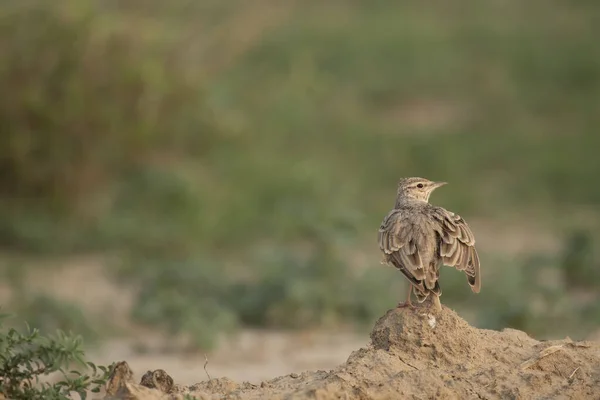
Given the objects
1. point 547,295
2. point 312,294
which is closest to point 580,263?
point 547,295

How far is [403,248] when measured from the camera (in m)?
5.87

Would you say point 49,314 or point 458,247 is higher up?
point 49,314

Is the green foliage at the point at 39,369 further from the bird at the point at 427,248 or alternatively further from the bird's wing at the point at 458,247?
the bird's wing at the point at 458,247

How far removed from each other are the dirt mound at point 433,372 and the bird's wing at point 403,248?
0.21 meters

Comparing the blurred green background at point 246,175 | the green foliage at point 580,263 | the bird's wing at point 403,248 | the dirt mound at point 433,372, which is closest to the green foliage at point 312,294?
the blurred green background at point 246,175

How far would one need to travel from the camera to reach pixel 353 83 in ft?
70.3

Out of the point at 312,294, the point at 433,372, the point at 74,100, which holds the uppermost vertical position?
the point at 74,100

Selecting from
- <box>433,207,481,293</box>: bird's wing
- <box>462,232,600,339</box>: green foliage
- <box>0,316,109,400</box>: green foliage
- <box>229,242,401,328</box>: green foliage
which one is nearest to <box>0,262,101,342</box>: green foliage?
<box>229,242,401,328</box>: green foliage

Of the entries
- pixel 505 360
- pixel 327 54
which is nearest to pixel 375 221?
pixel 327 54

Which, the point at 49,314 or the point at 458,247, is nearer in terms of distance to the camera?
the point at 458,247

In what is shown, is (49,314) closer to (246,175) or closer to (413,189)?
(413,189)

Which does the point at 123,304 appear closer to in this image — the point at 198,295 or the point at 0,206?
the point at 198,295

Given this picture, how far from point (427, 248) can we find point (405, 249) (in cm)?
11

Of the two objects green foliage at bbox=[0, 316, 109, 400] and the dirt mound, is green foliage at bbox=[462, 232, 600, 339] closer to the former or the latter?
the dirt mound
